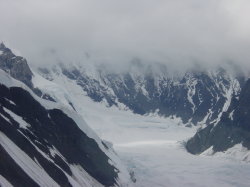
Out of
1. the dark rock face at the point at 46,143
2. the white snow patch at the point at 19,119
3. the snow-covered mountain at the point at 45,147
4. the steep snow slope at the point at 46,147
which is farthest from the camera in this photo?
the white snow patch at the point at 19,119

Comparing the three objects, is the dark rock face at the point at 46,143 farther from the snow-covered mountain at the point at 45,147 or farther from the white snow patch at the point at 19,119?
the white snow patch at the point at 19,119

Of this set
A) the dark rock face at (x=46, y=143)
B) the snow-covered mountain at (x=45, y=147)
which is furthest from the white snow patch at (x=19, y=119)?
the dark rock face at (x=46, y=143)

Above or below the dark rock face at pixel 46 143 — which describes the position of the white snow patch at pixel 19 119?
above

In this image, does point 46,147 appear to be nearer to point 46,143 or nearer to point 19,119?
point 46,143

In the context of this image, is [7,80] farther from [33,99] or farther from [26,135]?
[26,135]

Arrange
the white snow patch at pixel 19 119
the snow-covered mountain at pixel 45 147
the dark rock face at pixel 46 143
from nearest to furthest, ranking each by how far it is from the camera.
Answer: the snow-covered mountain at pixel 45 147
the dark rock face at pixel 46 143
the white snow patch at pixel 19 119

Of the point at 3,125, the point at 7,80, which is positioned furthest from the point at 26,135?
the point at 7,80

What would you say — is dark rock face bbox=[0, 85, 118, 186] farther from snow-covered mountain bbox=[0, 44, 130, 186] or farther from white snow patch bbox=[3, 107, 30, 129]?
white snow patch bbox=[3, 107, 30, 129]
